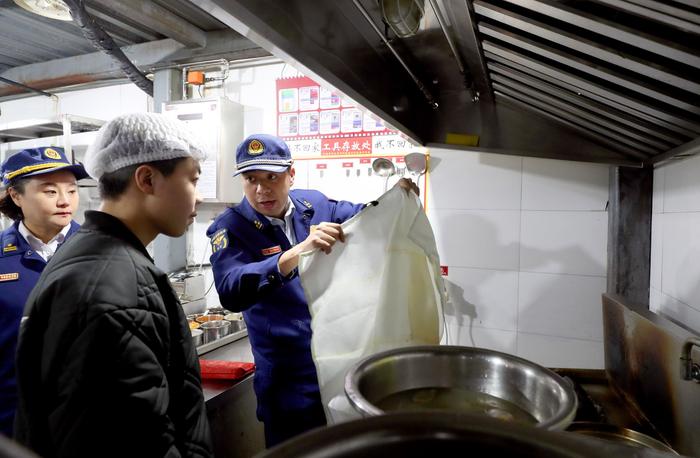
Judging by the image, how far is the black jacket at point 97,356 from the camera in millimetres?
739

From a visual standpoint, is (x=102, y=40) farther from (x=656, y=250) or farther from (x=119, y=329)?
(x=656, y=250)

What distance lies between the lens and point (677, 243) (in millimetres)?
1342

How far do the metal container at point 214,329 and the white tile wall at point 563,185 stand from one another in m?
1.78

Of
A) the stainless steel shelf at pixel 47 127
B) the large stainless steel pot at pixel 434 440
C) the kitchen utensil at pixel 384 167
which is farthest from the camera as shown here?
the stainless steel shelf at pixel 47 127

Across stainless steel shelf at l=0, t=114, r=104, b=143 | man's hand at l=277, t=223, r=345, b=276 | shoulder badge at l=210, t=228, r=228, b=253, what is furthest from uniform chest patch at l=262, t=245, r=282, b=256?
stainless steel shelf at l=0, t=114, r=104, b=143

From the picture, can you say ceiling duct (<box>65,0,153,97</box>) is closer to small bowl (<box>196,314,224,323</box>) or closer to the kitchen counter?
small bowl (<box>196,314,224,323</box>)

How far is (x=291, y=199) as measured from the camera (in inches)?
67.3

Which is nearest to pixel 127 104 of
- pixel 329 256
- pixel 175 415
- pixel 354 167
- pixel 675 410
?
pixel 354 167

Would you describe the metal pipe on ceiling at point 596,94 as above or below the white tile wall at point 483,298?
above

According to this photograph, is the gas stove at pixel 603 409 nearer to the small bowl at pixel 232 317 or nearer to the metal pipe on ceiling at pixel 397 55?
the metal pipe on ceiling at pixel 397 55

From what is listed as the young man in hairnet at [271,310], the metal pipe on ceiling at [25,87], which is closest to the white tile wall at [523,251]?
the young man in hairnet at [271,310]

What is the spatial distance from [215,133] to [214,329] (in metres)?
1.25

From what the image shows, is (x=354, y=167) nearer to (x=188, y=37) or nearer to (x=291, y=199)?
(x=291, y=199)

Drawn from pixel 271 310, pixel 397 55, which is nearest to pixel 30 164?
pixel 271 310
